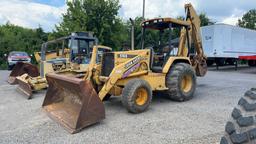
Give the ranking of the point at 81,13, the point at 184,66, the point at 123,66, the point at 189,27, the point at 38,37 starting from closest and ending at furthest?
1. the point at 123,66
2. the point at 184,66
3. the point at 189,27
4. the point at 81,13
5. the point at 38,37

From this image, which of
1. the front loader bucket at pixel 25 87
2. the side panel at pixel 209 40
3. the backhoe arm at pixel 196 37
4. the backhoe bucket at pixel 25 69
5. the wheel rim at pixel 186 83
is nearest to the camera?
the wheel rim at pixel 186 83

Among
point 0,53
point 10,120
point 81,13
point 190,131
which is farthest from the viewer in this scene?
point 0,53

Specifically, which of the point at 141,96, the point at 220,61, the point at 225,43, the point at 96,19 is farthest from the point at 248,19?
the point at 141,96

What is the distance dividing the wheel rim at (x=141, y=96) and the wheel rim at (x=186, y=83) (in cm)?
169

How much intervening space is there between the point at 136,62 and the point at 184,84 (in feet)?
6.26

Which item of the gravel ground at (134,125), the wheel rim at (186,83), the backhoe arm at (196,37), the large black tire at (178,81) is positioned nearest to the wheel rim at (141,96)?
the gravel ground at (134,125)

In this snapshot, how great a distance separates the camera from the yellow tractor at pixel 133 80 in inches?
195

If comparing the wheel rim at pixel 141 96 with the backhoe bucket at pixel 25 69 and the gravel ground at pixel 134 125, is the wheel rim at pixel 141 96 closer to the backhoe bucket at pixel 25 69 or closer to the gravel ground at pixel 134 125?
the gravel ground at pixel 134 125

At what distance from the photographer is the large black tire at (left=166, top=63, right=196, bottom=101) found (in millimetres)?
6898

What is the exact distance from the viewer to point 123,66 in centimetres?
612

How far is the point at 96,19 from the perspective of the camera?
22.4 m

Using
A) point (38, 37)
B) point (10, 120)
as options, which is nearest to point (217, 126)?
point (10, 120)

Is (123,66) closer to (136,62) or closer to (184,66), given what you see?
(136,62)

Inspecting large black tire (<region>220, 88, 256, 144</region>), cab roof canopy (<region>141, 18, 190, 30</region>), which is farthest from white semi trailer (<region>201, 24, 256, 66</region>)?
large black tire (<region>220, 88, 256, 144</region>)
